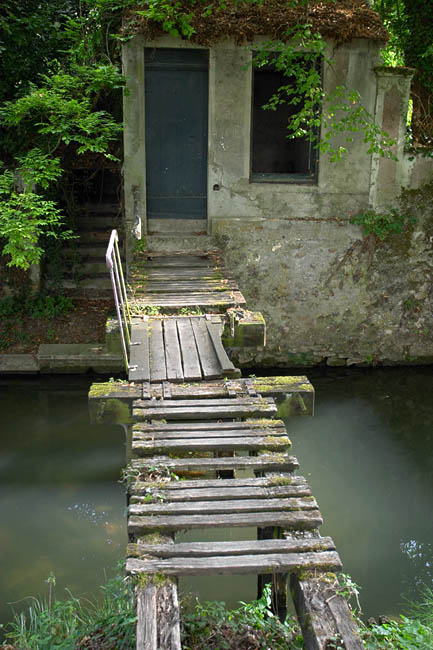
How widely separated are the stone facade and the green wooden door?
0.17 m

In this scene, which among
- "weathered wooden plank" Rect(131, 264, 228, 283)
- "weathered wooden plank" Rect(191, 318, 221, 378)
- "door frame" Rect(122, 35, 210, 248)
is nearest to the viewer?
"weathered wooden plank" Rect(191, 318, 221, 378)

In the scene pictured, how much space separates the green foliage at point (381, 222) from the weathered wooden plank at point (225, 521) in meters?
6.85

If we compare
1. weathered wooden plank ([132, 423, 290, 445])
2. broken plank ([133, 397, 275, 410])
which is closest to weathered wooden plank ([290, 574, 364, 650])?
weathered wooden plank ([132, 423, 290, 445])

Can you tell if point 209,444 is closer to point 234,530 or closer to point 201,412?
point 201,412

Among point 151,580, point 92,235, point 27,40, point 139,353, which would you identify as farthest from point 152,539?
point 27,40

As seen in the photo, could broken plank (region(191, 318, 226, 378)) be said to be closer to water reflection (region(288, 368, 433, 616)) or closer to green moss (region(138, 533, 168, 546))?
green moss (region(138, 533, 168, 546))

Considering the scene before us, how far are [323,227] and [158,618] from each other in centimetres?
760

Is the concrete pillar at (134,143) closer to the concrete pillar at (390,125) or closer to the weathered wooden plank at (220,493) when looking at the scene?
the concrete pillar at (390,125)

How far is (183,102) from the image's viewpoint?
29.5 ft

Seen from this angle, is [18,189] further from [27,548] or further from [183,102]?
[27,548]

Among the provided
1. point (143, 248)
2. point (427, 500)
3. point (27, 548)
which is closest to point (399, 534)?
point (427, 500)

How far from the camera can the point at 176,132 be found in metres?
9.11

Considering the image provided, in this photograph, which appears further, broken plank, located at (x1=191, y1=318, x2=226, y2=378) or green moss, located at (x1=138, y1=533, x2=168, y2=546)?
broken plank, located at (x1=191, y1=318, x2=226, y2=378)

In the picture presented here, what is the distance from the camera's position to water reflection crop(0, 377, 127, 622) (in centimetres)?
534
